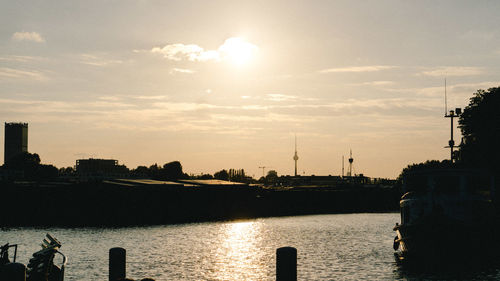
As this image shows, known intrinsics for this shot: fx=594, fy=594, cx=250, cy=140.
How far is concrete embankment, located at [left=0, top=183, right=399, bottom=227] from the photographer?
10794 cm

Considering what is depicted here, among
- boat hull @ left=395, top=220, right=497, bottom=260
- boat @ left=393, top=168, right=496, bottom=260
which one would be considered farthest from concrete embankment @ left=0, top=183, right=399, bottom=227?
boat hull @ left=395, top=220, right=497, bottom=260

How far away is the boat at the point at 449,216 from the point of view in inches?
1459

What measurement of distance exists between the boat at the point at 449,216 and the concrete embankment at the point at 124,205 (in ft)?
216

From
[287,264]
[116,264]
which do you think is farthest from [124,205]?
[287,264]

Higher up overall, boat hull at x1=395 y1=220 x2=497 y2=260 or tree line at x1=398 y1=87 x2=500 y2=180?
tree line at x1=398 y1=87 x2=500 y2=180

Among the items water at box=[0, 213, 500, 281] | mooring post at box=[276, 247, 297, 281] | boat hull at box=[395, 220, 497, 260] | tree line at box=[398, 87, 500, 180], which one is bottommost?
water at box=[0, 213, 500, 281]

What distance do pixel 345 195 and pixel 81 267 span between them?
13606 cm

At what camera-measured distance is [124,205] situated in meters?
116

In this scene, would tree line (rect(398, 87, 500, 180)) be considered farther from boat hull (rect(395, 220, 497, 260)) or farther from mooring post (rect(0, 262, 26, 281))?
mooring post (rect(0, 262, 26, 281))

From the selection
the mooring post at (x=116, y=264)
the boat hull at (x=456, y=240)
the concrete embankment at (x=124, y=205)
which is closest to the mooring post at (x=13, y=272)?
the mooring post at (x=116, y=264)

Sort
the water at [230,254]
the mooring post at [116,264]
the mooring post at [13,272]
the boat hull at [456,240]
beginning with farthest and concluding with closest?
the water at [230,254] → the boat hull at [456,240] → the mooring post at [116,264] → the mooring post at [13,272]

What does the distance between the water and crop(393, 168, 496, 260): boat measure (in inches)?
73.1

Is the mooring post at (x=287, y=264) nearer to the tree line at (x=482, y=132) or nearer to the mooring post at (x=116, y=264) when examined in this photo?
the mooring post at (x=116, y=264)

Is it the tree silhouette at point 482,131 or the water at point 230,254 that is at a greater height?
the tree silhouette at point 482,131
